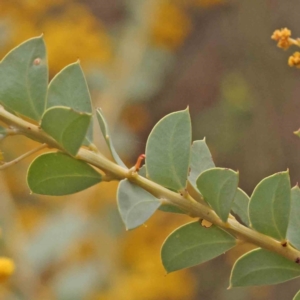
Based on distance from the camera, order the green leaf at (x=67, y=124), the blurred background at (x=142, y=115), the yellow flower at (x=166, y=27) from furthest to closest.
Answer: the yellow flower at (x=166, y=27) → the blurred background at (x=142, y=115) → the green leaf at (x=67, y=124)

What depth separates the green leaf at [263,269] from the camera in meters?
0.30

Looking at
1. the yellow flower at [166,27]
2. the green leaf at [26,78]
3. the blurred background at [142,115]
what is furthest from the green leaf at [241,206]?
the yellow flower at [166,27]

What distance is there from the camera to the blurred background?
930 mm

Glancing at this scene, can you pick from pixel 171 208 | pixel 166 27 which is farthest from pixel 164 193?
pixel 166 27

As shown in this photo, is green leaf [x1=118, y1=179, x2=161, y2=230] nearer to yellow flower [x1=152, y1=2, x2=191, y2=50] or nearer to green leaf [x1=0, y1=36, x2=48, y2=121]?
green leaf [x1=0, y1=36, x2=48, y2=121]

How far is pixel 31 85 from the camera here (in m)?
0.29

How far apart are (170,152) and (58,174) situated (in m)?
0.06

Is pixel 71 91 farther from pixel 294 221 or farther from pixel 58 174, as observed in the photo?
pixel 294 221

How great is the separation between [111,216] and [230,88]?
0.70 metres

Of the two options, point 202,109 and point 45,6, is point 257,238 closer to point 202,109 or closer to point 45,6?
point 45,6

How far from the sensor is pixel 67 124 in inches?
10.3

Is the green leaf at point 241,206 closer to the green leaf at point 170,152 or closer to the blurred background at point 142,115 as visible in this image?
the green leaf at point 170,152

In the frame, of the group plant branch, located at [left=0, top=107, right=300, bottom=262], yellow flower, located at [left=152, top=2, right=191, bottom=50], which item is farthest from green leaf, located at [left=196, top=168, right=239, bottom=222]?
yellow flower, located at [left=152, top=2, right=191, bottom=50]

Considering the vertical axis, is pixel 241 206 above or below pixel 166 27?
below
